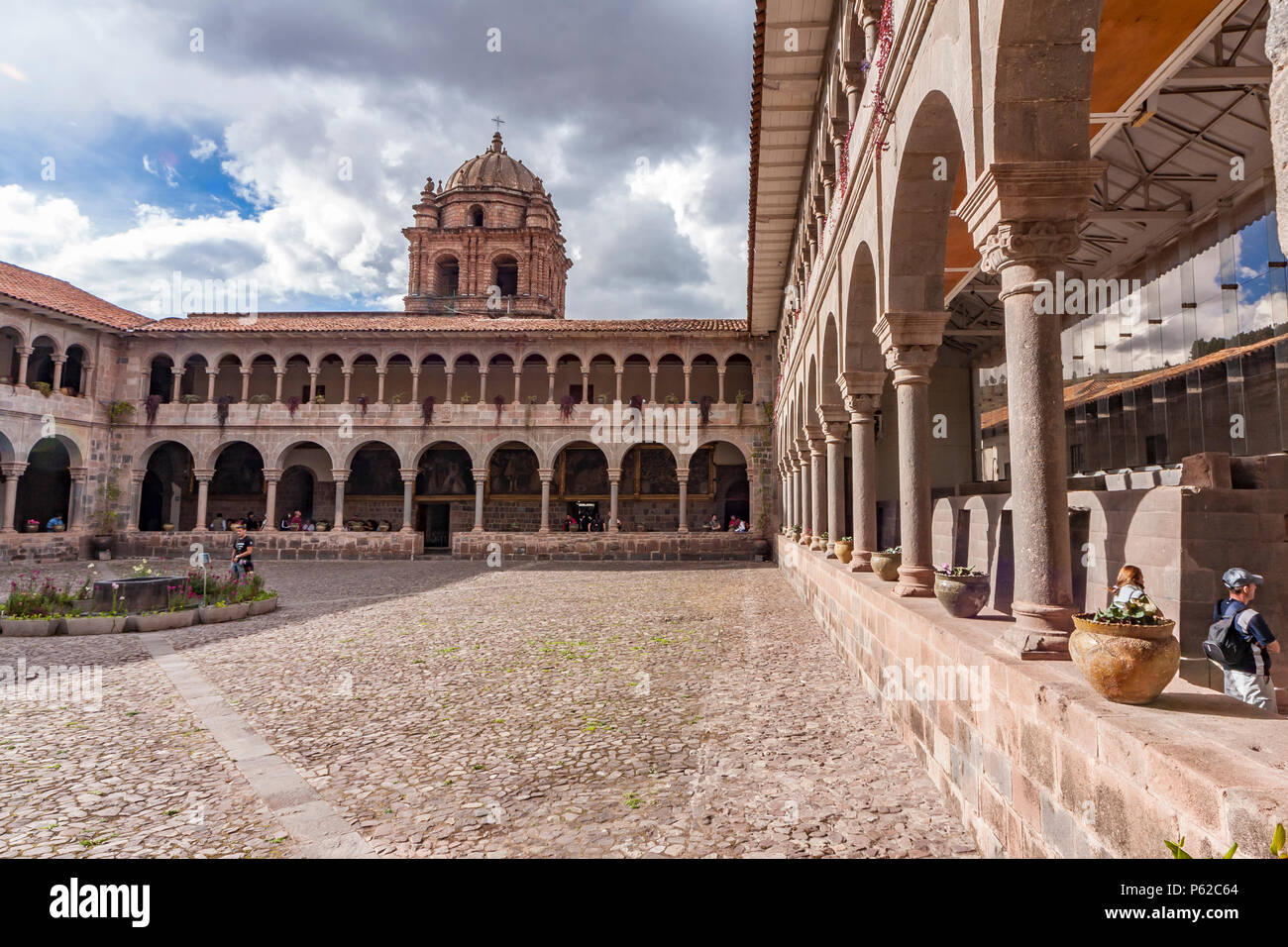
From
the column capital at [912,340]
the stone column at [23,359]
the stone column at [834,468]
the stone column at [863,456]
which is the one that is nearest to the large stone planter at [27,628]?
the stone column at [863,456]

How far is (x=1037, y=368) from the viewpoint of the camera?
145 inches

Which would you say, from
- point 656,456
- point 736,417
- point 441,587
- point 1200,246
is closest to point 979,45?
point 1200,246

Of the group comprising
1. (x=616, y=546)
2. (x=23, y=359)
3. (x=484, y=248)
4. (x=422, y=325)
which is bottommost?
(x=616, y=546)

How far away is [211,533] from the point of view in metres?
24.3

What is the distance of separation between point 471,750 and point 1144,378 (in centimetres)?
1486

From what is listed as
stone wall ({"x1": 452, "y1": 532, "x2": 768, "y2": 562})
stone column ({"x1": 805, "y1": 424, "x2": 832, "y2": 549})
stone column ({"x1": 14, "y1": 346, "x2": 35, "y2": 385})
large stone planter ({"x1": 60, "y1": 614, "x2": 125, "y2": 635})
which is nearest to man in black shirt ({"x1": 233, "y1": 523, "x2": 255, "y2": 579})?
large stone planter ({"x1": 60, "y1": 614, "x2": 125, "y2": 635})

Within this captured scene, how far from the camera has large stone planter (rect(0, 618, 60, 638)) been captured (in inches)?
368

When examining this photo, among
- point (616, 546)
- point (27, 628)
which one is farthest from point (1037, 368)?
point (616, 546)

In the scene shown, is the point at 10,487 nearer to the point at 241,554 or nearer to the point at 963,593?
the point at 241,554

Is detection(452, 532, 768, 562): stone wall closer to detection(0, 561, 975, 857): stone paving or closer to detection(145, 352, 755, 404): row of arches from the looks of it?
detection(145, 352, 755, 404): row of arches

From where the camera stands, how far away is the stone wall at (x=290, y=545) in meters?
24.0

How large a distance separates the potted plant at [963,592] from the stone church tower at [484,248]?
101 ft

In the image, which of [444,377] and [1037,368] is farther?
[444,377]

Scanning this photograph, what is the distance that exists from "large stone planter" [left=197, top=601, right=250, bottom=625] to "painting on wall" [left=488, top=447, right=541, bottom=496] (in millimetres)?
16771
